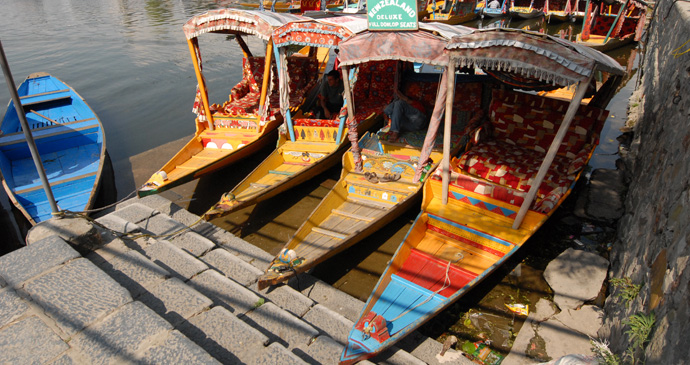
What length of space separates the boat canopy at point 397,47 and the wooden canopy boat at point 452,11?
2095cm

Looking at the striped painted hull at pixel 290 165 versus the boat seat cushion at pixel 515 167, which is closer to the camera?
the boat seat cushion at pixel 515 167

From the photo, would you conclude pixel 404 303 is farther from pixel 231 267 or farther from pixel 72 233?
pixel 72 233

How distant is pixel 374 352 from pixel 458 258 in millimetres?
2153

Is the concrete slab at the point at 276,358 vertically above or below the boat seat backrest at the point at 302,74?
below

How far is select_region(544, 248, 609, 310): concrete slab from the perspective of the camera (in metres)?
5.11

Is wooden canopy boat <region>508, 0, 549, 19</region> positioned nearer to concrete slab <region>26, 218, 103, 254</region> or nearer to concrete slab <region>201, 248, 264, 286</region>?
concrete slab <region>201, 248, 264, 286</region>

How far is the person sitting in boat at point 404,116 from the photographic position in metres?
7.90

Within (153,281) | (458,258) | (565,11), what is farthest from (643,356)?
(565,11)

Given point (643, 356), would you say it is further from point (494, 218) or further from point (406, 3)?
point (406, 3)

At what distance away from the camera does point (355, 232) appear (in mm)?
5566

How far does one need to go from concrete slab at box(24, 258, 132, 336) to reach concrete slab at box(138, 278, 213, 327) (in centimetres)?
32

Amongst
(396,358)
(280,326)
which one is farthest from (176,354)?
(396,358)

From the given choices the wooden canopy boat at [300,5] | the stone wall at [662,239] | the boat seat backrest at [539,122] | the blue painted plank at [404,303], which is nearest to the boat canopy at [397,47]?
the boat seat backrest at [539,122]

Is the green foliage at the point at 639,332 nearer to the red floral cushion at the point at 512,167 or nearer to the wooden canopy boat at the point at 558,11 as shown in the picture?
the red floral cushion at the point at 512,167
